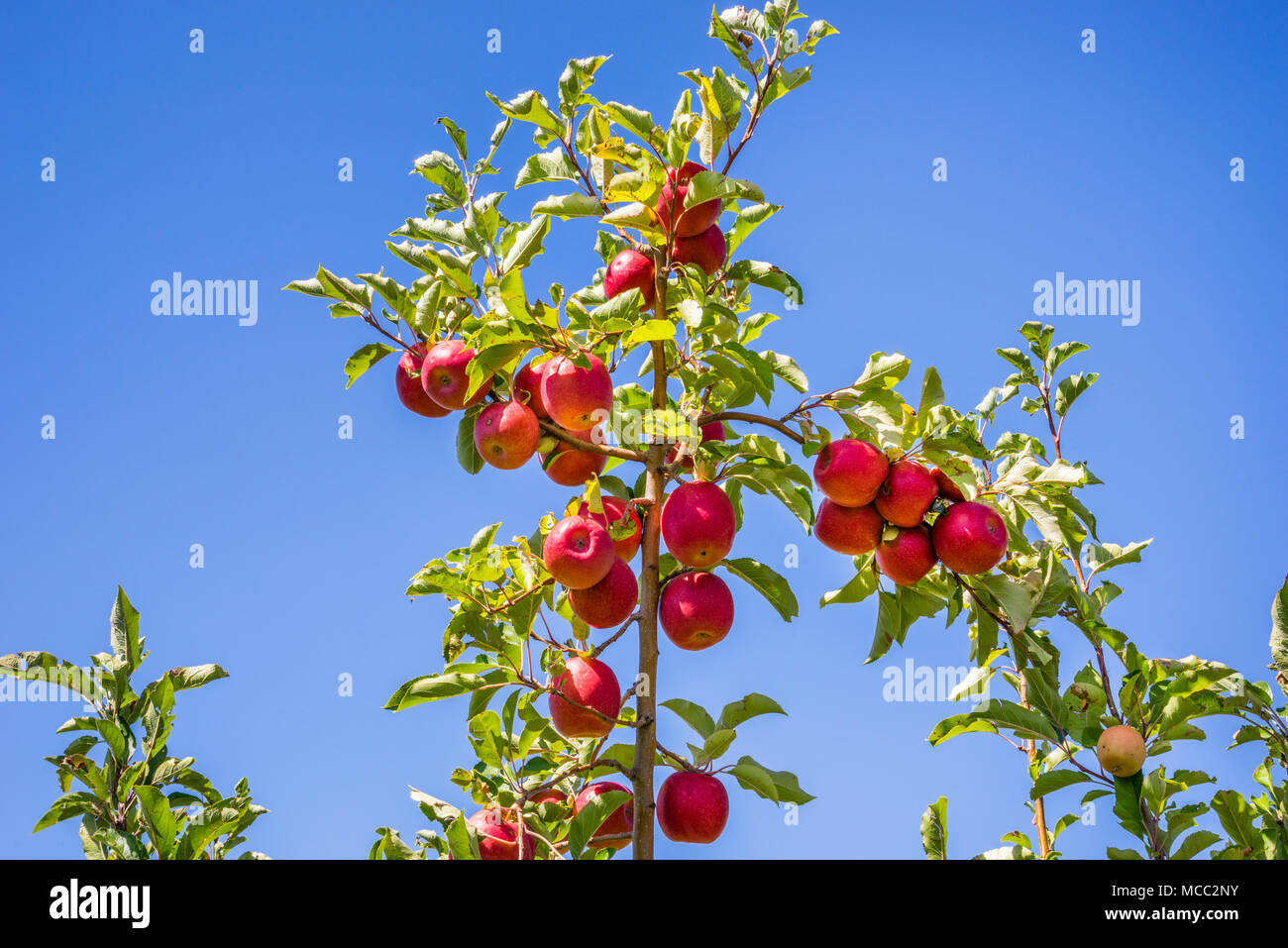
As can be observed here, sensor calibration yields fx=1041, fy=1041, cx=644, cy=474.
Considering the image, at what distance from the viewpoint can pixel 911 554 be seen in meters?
3.04

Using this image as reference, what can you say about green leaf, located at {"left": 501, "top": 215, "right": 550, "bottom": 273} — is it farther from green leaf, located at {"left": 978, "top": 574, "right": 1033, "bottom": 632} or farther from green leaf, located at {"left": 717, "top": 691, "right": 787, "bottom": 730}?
green leaf, located at {"left": 978, "top": 574, "right": 1033, "bottom": 632}

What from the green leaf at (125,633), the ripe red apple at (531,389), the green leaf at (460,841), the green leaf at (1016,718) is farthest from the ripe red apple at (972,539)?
the green leaf at (125,633)

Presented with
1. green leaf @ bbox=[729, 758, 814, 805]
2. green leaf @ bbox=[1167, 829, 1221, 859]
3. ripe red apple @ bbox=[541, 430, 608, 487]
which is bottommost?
green leaf @ bbox=[1167, 829, 1221, 859]

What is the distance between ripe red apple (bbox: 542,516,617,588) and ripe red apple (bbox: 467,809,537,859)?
27.9 inches

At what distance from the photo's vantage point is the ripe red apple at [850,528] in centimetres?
307

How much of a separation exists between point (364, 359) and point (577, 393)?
2.71 ft

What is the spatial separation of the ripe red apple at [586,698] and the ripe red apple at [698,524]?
39cm

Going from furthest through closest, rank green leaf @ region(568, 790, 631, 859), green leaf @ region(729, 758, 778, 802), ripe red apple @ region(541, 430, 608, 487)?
ripe red apple @ region(541, 430, 608, 487), green leaf @ region(729, 758, 778, 802), green leaf @ region(568, 790, 631, 859)

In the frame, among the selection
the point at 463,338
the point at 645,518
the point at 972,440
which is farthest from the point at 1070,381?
the point at 463,338

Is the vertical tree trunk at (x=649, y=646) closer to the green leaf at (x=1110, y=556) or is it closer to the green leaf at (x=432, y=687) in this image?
the green leaf at (x=432, y=687)

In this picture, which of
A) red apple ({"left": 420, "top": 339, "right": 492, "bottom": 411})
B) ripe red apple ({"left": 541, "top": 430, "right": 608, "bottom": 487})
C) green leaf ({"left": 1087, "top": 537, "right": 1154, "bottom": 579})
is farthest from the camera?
green leaf ({"left": 1087, "top": 537, "right": 1154, "bottom": 579})

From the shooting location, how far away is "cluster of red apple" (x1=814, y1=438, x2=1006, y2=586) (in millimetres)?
2912

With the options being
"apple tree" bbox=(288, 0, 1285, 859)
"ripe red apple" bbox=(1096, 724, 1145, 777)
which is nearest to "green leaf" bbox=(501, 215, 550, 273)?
"apple tree" bbox=(288, 0, 1285, 859)

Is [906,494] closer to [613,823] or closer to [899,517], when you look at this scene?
[899,517]
